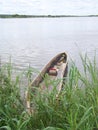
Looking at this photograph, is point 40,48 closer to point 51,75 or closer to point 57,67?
point 57,67

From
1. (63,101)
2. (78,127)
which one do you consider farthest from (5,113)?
(78,127)

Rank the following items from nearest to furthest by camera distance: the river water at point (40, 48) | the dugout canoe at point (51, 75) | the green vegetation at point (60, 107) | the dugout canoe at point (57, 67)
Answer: the green vegetation at point (60, 107)
the dugout canoe at point (51, 75)
the dugout canoe at point (57, 67)
the river water at point (40, 48)

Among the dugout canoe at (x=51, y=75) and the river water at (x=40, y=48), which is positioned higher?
the dugout canoe at (x=51, y=75)

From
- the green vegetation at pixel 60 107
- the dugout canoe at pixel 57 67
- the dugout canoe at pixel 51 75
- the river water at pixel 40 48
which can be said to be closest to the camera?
the green vegetation at pixel 60 107

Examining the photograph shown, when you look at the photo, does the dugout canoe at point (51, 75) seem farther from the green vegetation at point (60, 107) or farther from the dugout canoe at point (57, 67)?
the green vegetation at point (60, 107)

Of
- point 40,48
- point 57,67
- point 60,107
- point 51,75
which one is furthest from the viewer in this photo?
point 40,48

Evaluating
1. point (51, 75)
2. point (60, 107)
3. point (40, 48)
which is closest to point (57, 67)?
point (51, 75)

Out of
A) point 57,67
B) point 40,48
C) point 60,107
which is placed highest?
point 60,107

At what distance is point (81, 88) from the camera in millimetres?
5738

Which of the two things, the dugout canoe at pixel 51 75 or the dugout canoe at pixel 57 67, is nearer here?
the dugout canoe at pixel 51 75

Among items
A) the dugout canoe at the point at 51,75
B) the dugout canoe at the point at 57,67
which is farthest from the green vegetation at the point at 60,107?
the dugout canoe at the point at 57,67

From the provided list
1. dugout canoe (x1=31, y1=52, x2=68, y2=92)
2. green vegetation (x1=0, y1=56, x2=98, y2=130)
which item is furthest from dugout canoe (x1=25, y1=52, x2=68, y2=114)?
green vegetation (x1=0, y1=56, x2=98, y2=130)

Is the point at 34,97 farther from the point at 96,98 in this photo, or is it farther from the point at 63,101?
the point at 96,98

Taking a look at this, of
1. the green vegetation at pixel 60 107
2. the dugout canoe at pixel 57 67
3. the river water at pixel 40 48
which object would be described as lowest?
the river water at pixel 40 48
